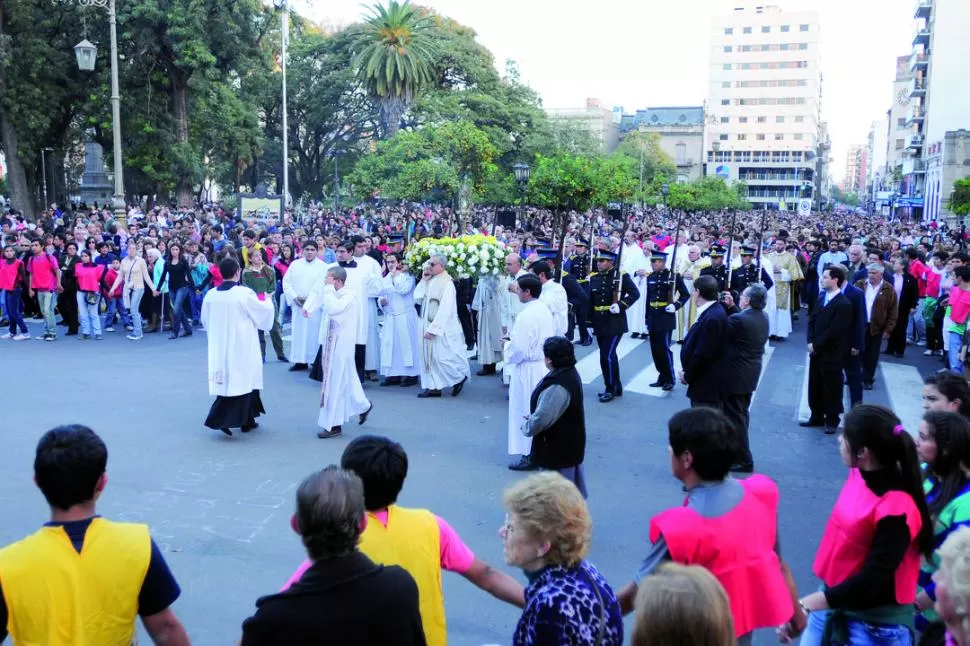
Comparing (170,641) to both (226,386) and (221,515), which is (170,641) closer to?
(221,515)

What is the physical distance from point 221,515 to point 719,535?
15.5ft

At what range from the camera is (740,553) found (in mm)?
3191

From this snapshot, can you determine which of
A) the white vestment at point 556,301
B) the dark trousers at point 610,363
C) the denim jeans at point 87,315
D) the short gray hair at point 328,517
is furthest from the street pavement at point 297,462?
the short gray hair at point 328,517

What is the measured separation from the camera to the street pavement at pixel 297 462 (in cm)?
588

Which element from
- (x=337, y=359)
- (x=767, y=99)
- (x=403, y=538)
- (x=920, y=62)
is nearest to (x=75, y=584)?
(x=403, y=538)

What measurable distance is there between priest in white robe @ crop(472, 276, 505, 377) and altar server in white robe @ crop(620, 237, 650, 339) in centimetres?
373

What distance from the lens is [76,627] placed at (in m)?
2.92

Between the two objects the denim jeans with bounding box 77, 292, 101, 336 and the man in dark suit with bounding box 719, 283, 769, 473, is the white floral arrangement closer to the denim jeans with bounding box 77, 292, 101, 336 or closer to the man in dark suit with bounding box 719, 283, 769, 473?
the man in dark suit with bounding box 719, 283, 769, 473

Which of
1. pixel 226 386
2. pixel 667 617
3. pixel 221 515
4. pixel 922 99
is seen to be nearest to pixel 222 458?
pixel 226 386

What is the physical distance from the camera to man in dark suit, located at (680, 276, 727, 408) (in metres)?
7.86

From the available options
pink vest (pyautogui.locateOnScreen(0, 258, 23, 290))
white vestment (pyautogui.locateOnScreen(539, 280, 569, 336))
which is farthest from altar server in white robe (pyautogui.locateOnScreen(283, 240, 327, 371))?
pink vest (pyautogui.locateOnScreen(0, 258, 23, 290))

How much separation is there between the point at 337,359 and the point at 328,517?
6639mm

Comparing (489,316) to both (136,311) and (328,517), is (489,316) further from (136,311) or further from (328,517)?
(328,517)

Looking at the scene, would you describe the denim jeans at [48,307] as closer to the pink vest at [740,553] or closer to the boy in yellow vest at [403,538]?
the boy in yellow vest at [403,538]
